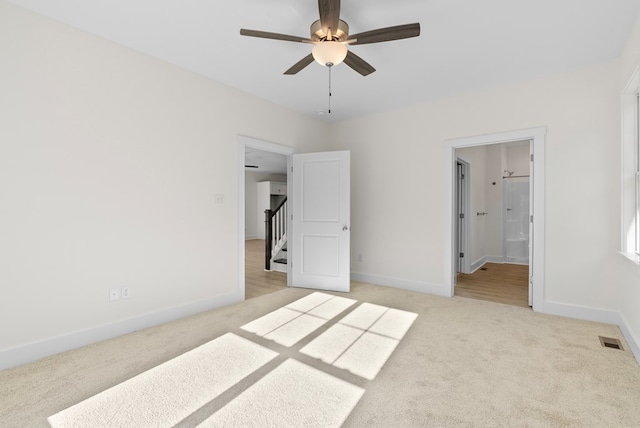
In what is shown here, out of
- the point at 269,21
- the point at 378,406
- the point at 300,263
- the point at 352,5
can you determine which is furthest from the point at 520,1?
the point at 300,263

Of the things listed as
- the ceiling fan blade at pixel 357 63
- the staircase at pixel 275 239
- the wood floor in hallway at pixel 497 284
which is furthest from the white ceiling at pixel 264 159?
the wood floor in hallway at pixel 497 284

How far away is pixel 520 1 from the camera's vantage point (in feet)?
7.14

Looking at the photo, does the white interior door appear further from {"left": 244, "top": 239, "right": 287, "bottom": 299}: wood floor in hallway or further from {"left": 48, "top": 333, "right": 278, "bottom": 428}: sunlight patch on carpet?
{"left": 48, "top": 333, "right": 278, "bottom": 428}: sunlight patch on carpet

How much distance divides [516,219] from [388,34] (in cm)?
634

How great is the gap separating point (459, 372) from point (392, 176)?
2.97m

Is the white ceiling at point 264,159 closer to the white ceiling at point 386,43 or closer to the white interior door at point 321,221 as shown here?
the white interior door at point 321,221

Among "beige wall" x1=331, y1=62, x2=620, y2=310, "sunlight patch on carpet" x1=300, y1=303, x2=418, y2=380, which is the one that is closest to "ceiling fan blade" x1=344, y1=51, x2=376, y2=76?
"beige wall" x1=331, y1=62, x2=620, y2=310

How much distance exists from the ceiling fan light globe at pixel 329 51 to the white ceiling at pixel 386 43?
0.37 m

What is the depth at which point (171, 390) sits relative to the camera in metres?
1.92

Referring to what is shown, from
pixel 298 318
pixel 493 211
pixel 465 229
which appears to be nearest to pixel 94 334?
pixel 298 318

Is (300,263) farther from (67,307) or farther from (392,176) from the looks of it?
(67,307)

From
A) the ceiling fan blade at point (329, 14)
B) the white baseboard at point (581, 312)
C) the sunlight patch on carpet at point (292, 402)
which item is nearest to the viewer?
the sunlight patch on carpet at point (292, 402)

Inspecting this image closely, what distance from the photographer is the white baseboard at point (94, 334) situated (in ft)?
7.30

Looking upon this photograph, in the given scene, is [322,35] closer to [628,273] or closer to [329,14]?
[329,14]
